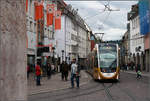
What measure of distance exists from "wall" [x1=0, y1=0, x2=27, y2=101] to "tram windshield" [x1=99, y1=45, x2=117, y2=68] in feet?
50.7

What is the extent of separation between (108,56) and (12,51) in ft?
55.1

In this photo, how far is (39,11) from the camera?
3262 cm

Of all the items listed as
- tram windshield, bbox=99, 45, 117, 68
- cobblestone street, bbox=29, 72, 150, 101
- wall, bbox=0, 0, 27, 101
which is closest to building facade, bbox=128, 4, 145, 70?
tram windshield, bbox=99, 45, 117, 68

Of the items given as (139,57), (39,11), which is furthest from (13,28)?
(139,57)

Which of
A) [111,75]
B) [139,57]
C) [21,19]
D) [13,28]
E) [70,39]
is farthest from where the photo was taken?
[70,39]

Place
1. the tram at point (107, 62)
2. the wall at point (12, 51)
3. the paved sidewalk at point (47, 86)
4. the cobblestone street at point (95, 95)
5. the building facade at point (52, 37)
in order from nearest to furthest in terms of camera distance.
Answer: the wall at point (12, 51) → the cobblestone street at point (95, 95) → the paved sidewalk at point (47, 86) → the tram at point (107, 62) → the building facade at point (52, 37)

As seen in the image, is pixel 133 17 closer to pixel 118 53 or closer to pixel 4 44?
pixel 118 53

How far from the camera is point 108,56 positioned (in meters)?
23.6

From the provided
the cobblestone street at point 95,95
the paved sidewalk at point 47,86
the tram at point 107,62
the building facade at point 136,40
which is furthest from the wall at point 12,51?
the building facade at point 136,40

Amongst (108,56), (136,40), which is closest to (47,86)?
(108,56)

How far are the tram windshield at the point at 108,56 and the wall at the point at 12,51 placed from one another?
15.5 m

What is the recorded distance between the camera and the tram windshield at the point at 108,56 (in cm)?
2325

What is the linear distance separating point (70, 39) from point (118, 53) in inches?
1849

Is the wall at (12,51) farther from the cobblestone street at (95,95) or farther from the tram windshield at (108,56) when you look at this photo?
the tram windshield at (108,56)
